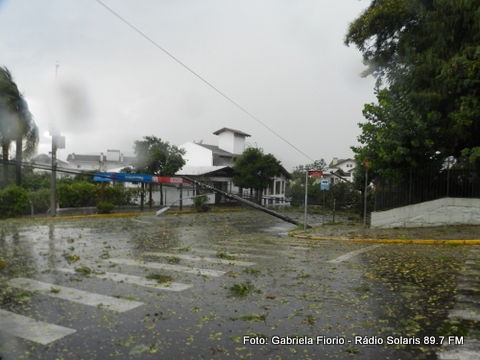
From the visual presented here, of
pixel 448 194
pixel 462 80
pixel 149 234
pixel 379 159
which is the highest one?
pixel 462 80

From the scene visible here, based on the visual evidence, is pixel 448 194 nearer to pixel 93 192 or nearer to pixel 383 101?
pixel 383 101

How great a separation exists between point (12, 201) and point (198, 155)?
2370 centimetres

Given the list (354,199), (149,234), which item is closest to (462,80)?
(149,234)

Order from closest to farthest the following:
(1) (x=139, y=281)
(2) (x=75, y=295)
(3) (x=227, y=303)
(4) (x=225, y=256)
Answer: (3) (x=227, y=303) < (2) (x=75, y=295) < (1) (x=139, y=281) < (4) (x=225, y=256)

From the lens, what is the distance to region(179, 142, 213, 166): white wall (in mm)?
44094

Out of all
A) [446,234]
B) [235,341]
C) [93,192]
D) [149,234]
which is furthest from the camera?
[93,192]

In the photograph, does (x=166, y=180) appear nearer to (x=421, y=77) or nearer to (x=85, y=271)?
(x=421, y=77)

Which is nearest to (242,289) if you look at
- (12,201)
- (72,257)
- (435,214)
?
(72,257)

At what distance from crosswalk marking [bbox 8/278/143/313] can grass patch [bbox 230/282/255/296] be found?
1.57 m

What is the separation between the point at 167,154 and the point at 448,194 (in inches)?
884

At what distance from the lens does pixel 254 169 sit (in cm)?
3728

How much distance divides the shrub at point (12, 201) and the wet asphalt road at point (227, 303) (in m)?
12.8

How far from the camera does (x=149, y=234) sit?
53.4 feet

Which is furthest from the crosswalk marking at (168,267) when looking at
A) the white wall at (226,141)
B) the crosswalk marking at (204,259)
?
the white wall at (226,141)
